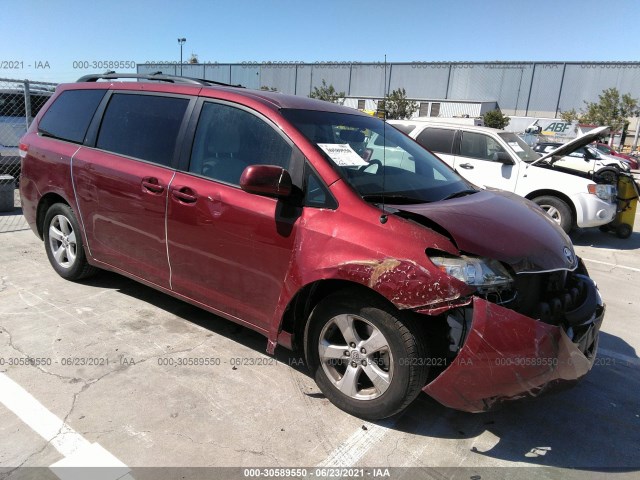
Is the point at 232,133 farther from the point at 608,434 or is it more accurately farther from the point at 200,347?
the point at 608,434

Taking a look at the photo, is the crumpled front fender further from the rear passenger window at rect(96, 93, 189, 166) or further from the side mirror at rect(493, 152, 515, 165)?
the side mirror at rect(493, 152, 515, 165)

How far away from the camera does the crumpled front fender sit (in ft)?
7.64

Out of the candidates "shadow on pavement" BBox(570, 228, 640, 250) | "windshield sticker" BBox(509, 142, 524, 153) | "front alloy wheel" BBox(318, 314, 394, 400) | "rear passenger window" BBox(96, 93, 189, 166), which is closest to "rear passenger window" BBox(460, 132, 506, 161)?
"windshield sticker" BBox(509, 142, 524, 153)

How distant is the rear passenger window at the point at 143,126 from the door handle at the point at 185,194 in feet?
0.93

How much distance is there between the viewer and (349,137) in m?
3.38

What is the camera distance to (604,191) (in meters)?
8.03

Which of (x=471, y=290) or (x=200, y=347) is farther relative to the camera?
(x=200, y=347)

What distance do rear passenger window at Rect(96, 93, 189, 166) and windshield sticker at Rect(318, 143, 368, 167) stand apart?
1.23m

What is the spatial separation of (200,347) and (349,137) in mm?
1913

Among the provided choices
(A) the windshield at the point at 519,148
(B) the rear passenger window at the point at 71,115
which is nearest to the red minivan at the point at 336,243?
(B) the rear passenger window at the point at 71,115

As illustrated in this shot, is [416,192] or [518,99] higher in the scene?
[518,99]

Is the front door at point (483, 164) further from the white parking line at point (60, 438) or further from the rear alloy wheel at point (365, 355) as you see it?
the white parking line at point (60, 438)

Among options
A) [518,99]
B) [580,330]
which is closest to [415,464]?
[580,330]

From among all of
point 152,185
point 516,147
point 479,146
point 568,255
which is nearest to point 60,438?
point 152,185
